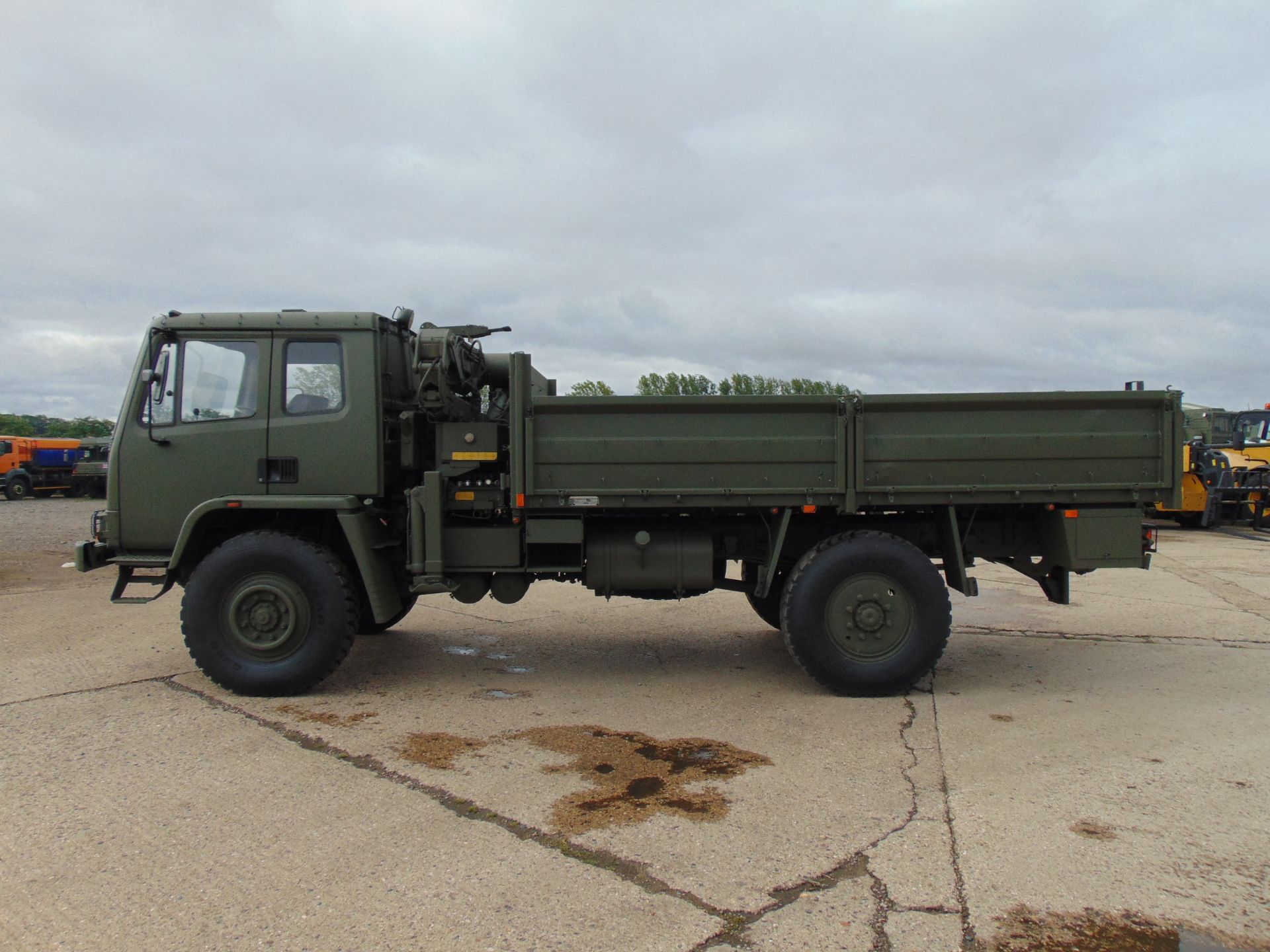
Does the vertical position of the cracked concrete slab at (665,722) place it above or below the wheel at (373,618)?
below

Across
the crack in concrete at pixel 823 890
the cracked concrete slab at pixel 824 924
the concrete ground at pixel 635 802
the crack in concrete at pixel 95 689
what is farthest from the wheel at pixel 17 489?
the cracked concrete slab at pixel 824 924

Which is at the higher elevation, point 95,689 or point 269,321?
point 269,321

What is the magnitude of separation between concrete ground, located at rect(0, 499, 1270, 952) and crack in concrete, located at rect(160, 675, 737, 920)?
2 cm

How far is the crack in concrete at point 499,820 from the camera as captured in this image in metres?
3.21

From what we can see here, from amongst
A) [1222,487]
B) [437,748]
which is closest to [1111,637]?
[437,748]

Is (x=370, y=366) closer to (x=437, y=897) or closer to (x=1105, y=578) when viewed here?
(x=437, y=897)

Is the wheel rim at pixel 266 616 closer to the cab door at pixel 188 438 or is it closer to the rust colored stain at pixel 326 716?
the rust colored stain at pixel 326 716

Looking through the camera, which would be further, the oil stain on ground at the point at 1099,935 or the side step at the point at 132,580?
the side step at the point at 132,580

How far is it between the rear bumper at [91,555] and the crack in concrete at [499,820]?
1525 millimetres

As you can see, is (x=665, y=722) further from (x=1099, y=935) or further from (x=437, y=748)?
(x=1099, y=935)

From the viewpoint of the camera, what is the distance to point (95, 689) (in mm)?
5875

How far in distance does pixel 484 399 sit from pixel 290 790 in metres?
3.20

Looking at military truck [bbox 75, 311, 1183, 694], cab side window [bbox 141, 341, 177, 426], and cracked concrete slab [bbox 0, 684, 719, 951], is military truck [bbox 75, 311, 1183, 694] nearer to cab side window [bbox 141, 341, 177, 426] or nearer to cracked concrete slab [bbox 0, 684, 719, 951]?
cab side window [bbox 141, 341, 177, 426]

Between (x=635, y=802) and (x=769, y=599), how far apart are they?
11.6 feet
